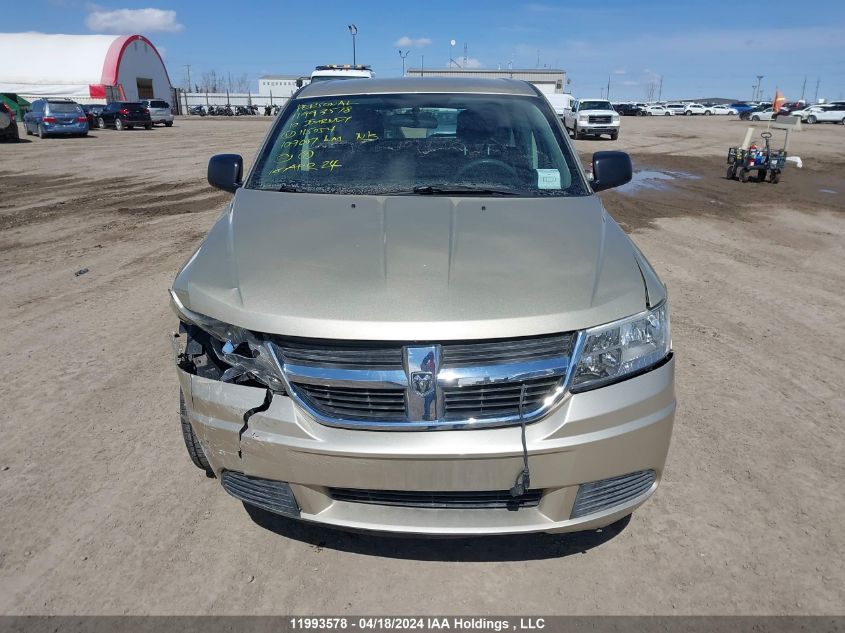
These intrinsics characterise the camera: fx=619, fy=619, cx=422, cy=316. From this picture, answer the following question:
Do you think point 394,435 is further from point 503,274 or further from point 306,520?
point 503,274

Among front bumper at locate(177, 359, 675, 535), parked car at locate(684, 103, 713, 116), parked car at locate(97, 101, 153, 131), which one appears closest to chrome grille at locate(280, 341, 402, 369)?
front bumper at locate(177, 359, 675, 535)

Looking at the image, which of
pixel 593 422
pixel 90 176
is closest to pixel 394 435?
pixel 593 422

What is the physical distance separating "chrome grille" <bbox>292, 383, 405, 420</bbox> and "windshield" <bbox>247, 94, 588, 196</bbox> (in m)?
1.36

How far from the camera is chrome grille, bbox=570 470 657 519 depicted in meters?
2.17

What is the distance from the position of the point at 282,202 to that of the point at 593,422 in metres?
1.82

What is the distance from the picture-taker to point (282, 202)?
3.02 m

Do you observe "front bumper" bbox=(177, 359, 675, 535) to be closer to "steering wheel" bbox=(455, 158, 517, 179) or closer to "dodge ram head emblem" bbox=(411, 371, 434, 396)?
"dodge ram head emblem" bbox=(411, 371, 434, 396)

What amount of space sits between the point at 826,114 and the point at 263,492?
199ft

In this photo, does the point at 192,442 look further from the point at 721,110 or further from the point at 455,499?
the point at 721,110

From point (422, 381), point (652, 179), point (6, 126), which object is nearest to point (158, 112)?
point (6, 126)

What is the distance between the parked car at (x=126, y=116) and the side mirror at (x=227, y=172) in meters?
37.6

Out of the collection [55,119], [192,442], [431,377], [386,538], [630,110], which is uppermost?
[630,110]

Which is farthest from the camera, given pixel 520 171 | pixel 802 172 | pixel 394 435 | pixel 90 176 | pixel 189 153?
pixel 189 153

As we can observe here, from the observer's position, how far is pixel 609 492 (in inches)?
87.1
